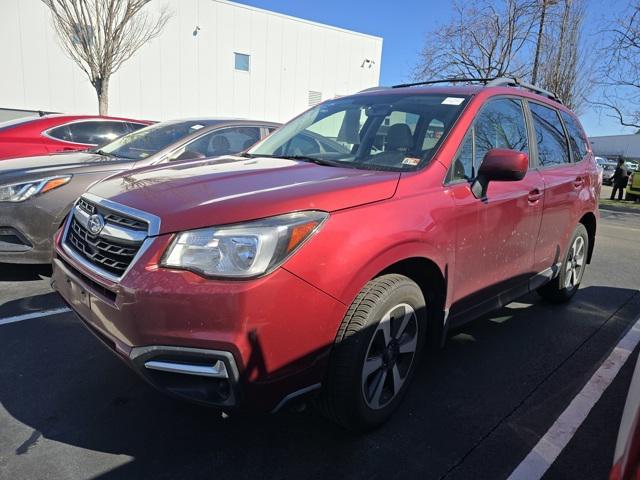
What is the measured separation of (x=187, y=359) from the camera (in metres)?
1.91

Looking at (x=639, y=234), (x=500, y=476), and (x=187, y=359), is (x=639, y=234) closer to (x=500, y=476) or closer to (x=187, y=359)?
(x=500, y=476)

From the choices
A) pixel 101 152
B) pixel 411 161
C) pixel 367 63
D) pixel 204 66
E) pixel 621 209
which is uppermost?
pixel 367 63

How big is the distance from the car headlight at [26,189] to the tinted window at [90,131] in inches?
123

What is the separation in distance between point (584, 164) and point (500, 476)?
3298 millimetres

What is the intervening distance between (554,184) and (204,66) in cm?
2014

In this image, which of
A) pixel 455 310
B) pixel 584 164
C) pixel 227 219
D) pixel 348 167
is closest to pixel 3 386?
pixel 227 219

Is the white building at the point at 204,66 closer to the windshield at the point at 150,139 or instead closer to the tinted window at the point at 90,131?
the tinted window at the point at 90,131

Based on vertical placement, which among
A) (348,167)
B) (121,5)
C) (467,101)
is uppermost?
(121,5)

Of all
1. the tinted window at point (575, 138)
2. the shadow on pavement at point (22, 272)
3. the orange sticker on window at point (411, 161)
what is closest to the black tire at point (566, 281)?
the tinted window at point (575, 138)

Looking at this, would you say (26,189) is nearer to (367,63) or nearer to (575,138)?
(575,138)

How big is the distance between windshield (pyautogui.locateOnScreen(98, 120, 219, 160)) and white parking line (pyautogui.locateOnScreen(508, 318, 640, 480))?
13.9 feet

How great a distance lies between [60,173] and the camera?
435 centimetres

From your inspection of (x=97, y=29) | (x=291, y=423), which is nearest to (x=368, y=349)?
(x=291, y=423)

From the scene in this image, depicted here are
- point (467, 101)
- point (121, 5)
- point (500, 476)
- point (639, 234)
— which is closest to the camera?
point (500, 476)
